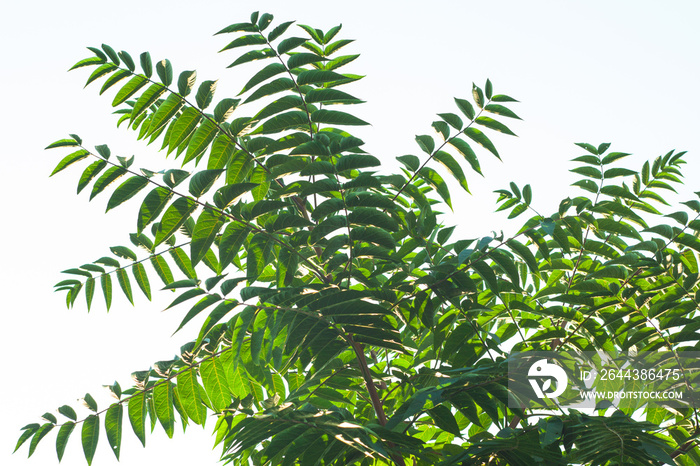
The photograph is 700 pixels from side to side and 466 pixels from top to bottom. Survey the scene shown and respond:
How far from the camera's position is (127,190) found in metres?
2.28

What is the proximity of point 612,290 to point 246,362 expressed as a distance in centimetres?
172

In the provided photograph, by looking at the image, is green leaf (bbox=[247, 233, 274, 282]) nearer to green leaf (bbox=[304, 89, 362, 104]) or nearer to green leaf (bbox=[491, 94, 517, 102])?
green leaf (bbox=[304, 89, 362, 104])

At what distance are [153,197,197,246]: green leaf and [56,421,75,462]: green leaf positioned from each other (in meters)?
1.13

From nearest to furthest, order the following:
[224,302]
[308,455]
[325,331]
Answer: [308,455] → [224,302] → [325,331]

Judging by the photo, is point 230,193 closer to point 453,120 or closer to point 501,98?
point 453,120

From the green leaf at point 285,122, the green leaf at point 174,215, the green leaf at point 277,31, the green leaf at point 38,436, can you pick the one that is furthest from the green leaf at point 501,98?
the green leaf at point 38,436

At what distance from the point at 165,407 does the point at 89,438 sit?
1.18 feet

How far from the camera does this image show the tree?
2.18 metres

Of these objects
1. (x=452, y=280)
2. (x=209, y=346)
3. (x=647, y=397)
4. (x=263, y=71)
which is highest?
(x=263, y=71)

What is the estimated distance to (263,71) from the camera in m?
2.45

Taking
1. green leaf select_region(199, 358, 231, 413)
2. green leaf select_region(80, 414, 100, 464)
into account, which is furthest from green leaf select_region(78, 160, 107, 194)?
green leaf select_region(80, 414, 100, 464)

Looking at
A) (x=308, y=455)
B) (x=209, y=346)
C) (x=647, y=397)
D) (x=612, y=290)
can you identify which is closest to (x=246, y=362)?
(x=209, y=346)

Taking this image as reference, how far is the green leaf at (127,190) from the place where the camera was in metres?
2.26

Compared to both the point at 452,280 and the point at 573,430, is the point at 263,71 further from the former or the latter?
the point at 573,430
